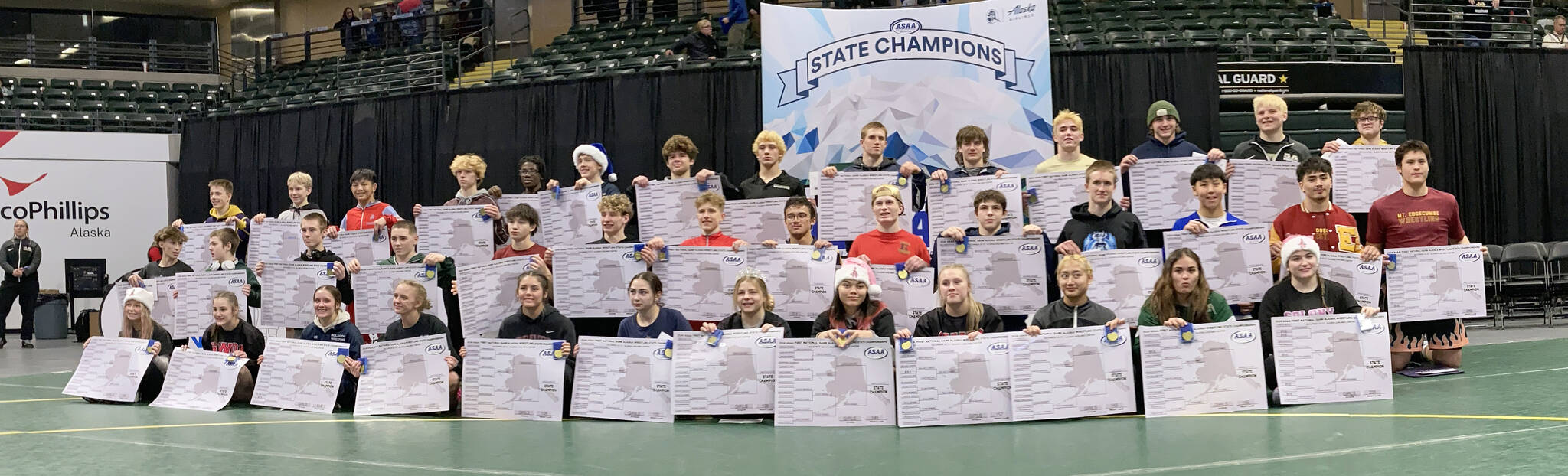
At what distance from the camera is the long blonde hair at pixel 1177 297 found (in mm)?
6102

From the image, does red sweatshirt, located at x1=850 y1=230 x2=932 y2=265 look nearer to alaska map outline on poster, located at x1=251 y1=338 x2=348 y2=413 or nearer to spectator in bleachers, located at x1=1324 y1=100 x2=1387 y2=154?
spectator in bleachers, located at x1=1324 y1=100 x2=1387 y2=154

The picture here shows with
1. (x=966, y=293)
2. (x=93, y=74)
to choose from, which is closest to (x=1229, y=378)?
(x=966, y=293)

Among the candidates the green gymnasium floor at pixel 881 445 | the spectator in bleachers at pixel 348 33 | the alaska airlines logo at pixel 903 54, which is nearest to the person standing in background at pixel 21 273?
the spectator in bleachers at pixel 348 33

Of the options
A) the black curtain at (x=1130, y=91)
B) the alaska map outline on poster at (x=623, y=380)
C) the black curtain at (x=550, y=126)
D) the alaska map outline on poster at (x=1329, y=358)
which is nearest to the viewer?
the alaska map outline on poster at (x=1329, y=358)

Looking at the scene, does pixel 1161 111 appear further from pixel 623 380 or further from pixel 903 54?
pixel 623 380

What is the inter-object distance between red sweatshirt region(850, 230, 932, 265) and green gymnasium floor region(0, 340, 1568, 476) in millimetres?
1224

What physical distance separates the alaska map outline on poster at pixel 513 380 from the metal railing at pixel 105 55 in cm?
1649

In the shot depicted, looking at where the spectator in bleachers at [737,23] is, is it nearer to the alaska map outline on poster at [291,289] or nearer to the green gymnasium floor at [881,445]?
the alaska map outline on poster at [291,289]

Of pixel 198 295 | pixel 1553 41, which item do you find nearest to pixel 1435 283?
pixel 198 295

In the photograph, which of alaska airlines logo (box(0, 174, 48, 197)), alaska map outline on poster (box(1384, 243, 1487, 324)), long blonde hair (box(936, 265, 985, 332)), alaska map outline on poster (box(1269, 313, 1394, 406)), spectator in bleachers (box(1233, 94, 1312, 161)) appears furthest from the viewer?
alaska airlines logo (box(0, 174, 48, 197))

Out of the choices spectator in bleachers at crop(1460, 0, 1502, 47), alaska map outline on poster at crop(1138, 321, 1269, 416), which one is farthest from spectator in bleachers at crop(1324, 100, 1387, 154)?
spectator in bleachers at crop(1460, 0, 1502, 47)

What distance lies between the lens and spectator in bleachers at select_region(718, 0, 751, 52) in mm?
15234

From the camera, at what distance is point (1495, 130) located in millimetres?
12984

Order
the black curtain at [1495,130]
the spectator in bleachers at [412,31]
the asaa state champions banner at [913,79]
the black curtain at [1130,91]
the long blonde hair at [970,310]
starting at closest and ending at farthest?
the long blonde hair at [970,310] < the asaa state champions banner at [913,79] < the black curtain at [1130,91] < the black curtain at [1495,130] < the spectator in bleachers at [412,31]
